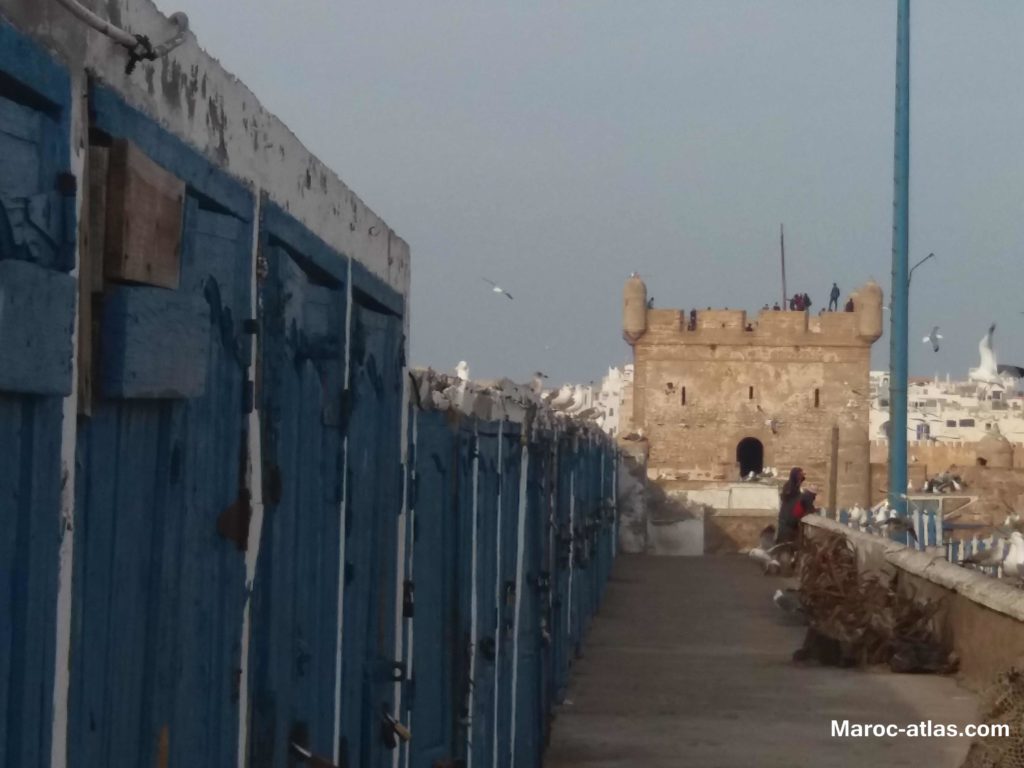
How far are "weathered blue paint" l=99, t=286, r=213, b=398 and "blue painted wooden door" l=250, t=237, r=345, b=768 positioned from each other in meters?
0.62

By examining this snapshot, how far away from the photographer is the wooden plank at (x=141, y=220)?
2.28 meters

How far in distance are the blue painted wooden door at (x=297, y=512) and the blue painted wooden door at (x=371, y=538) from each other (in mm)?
183

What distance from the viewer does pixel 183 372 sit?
8.27 ft

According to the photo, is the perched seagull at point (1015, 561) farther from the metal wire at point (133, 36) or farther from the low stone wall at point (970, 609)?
the metal wire at point (133, 36)

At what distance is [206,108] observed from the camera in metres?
2.84

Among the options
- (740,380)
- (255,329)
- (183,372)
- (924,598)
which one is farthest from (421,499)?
(740,380)

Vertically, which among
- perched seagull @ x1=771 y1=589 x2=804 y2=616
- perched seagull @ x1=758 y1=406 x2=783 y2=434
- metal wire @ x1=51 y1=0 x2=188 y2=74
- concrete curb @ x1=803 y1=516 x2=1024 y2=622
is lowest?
Answer: perched seagull @ x1=771 y1=589 x2=804 y2=616

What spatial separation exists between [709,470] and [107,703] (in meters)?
43.5

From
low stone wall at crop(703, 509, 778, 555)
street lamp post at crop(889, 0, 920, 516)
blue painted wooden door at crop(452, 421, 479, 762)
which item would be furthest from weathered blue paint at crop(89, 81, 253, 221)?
low stone wall at crop(703, 509, 778, 555)

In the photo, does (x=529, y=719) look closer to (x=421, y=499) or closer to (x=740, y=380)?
(x=421, y=499)

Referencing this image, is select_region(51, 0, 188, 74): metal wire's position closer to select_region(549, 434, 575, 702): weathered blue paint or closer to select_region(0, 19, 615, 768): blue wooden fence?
select_region(0, 19, 615, 768): blue wooden fence

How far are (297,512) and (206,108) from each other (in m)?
1.02

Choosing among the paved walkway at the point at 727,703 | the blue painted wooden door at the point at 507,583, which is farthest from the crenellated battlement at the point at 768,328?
the blue painted wooden door at the point at 507,583

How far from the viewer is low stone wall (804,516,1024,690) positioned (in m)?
9.14
